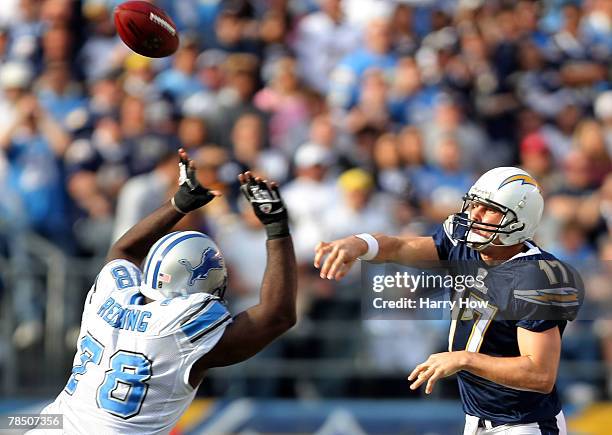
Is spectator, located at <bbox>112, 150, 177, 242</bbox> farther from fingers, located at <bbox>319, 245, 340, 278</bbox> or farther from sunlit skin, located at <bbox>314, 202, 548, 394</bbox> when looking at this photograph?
fingers, located at <bbox>319, 245, 340, 278</bbox>

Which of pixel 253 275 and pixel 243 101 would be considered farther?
pixel 243 101

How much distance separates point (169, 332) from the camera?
5.15 m

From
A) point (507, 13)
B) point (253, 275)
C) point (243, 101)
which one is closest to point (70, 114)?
point (243, 101)

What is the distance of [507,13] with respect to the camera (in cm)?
1298

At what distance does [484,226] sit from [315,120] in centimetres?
575

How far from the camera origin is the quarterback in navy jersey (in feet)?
17.0

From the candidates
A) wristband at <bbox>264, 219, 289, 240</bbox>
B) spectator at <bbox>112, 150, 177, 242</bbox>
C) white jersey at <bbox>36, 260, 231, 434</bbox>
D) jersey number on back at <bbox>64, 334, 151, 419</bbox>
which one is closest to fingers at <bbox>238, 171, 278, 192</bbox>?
wristband at <bbox>264, 219, 289, 240</bbox>

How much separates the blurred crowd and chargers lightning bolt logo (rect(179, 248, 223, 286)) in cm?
431

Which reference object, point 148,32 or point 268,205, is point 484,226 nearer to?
point 268,205

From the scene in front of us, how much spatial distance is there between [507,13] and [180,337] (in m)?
8.86

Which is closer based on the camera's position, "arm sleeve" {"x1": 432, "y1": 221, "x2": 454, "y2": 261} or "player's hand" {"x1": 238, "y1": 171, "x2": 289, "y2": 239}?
"player's hand" {"x1": 238, "y1": 171, "x2": 289, "y2": 239}

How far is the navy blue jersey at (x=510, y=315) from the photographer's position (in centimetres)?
526

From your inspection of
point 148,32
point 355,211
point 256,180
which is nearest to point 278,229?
point 256,180

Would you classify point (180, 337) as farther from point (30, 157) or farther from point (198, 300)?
point (30, 157)
